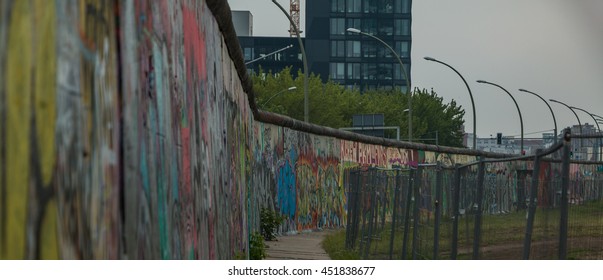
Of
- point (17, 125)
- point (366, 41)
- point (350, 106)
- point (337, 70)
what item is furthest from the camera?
point (366, 41)

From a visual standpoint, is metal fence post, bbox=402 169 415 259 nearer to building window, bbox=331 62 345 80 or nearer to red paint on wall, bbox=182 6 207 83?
red paint on wall, bbox=182 6 207 83

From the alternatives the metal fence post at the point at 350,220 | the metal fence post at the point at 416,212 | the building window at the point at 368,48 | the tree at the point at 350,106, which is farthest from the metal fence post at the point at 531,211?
the building window at the point at 368,48

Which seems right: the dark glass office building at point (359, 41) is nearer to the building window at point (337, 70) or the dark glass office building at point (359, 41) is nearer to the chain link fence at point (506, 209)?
the building window at point (337, 70)

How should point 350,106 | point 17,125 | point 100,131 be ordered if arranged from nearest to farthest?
point 17,125, point 100,131, point 350,106

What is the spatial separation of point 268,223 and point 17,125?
2089 cm

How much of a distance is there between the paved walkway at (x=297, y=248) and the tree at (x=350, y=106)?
46477 millimetres

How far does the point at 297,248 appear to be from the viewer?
2362 cm

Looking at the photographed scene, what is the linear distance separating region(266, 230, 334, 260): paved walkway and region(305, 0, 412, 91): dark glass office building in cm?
12714

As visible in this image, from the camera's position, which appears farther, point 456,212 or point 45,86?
point 456,212

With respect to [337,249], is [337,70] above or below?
above

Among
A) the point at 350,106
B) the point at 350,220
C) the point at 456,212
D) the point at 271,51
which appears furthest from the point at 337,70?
the point at 456,212

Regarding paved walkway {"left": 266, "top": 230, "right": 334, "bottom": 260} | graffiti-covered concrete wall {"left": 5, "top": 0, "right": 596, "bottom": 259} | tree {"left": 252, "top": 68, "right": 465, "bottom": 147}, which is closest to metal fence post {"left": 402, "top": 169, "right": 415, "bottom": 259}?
graffiti-covered concrete wall {"left": 5, "top": 0, "right": 596, "bottom": 259}

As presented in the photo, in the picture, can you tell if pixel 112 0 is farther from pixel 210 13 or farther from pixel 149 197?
pixel 210 13

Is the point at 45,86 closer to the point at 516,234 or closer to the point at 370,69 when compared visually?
the point at 516,234
